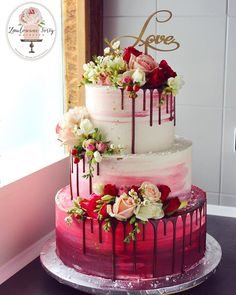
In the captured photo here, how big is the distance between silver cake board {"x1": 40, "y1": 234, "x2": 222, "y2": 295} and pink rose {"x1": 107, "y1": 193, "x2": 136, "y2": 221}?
0.22 metres

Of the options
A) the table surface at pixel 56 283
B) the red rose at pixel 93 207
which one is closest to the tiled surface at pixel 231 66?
the table surface at pixel 56 283

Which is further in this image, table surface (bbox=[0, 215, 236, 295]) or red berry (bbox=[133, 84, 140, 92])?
table surface (bbox=[0, 215, 236, 295])

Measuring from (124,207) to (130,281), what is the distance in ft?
0.81

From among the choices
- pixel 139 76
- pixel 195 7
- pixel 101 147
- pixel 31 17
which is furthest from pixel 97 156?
pixel 195 7

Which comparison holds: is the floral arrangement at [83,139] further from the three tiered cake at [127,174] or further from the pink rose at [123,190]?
the pink rose at [123,190]

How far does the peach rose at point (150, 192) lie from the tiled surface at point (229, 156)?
972 mm

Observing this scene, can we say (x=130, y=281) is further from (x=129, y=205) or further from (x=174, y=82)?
(x=174, y=82)

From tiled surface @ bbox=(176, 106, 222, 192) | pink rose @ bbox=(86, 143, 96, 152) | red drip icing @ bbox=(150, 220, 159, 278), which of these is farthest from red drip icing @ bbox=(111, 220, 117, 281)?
tiled surface @ bbox=(176, 106, 222, 192)

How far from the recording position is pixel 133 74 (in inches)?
60.4

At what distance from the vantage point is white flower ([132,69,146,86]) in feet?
4.97

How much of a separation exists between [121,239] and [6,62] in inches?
35.3

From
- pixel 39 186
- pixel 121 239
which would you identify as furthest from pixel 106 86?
pixel 39 186

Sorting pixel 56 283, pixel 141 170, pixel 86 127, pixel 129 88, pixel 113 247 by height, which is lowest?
pixel 56 283

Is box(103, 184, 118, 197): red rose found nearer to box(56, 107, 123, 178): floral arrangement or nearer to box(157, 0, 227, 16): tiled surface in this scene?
box(56, 107, 123, 178): floral arrangement
